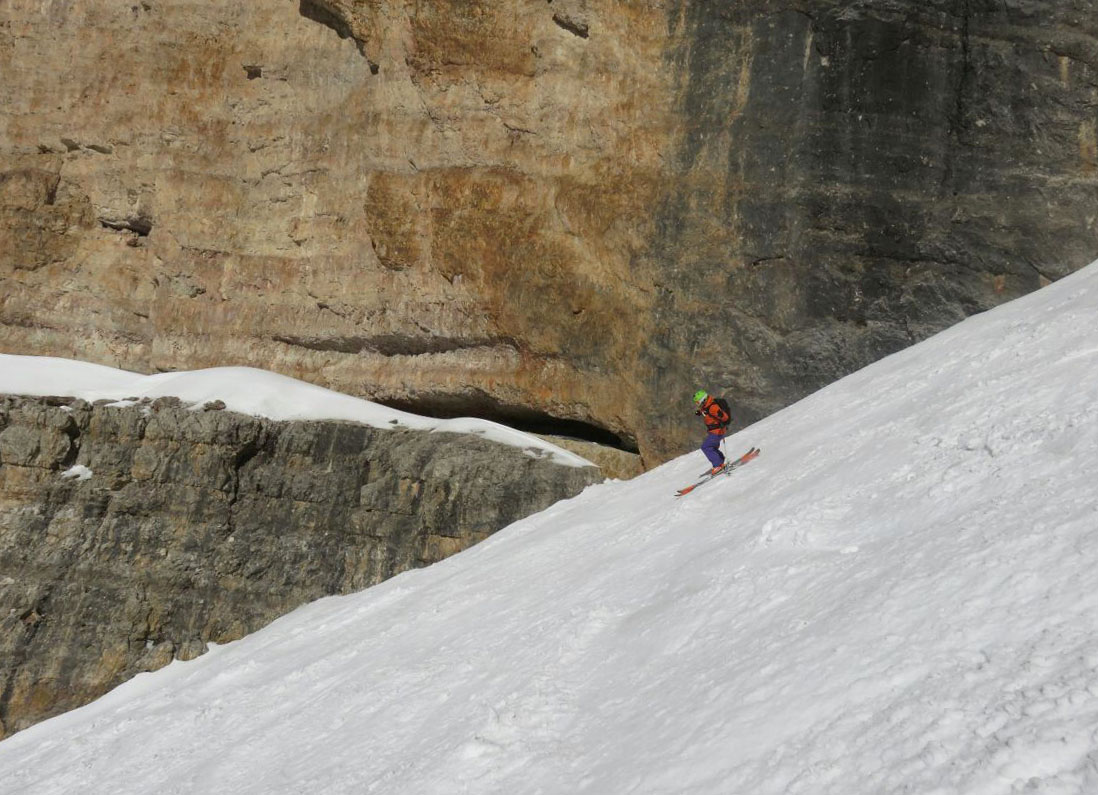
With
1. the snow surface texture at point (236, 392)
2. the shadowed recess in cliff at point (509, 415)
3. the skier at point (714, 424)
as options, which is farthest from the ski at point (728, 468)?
the shadowed recess in cliff at point (509, 415)

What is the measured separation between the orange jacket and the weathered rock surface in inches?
123

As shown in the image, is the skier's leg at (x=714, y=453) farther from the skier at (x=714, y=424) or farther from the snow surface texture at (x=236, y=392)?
→ the snow surface texture at (x=236, y=392)

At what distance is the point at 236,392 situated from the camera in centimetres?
1659

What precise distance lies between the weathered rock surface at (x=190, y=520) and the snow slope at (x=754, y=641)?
1.13 m

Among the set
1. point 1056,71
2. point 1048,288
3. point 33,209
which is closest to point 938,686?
point 1048,288

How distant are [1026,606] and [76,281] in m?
17.5

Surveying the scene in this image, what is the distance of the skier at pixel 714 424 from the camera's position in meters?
12.0

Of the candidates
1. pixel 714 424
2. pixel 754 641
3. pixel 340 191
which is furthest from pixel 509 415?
pixel 754 641

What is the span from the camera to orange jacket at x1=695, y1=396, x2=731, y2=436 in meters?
12.1

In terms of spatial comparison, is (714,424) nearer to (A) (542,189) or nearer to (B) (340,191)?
(A) (542,189)

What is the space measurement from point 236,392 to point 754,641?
37.1 feet

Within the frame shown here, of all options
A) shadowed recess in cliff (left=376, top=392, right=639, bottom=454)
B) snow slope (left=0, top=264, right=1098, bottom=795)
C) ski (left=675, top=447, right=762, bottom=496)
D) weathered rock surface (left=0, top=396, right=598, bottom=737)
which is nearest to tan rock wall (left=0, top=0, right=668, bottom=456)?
shadowed recess in cliff (left=376, top=392, right=639, bottom=454)

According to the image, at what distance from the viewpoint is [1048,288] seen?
13.4 meters

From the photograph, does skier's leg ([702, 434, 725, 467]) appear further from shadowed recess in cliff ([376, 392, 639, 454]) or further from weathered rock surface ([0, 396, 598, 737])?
shadowed recess in cliff ([376, 392, 639, 454])
